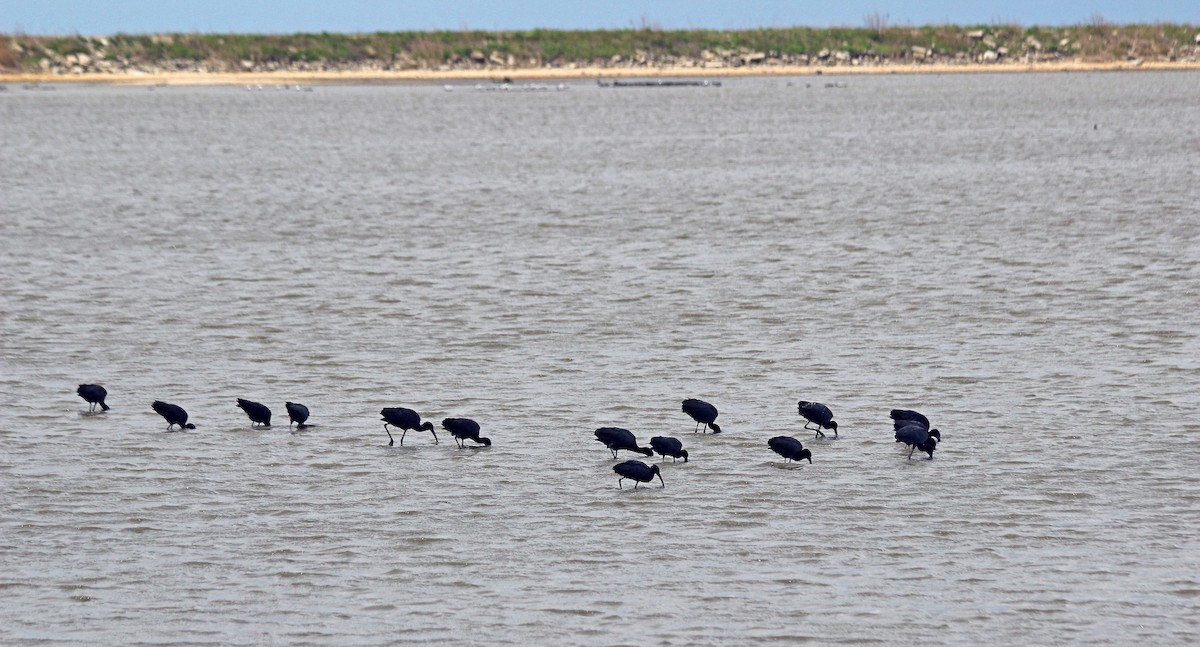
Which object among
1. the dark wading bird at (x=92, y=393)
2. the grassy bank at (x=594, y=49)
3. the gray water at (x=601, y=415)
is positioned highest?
the dark wading bird at (x=92, y=393)

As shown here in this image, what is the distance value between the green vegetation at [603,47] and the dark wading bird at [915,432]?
4902 inches

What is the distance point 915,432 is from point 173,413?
7131mm

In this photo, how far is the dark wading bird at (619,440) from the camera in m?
13.7

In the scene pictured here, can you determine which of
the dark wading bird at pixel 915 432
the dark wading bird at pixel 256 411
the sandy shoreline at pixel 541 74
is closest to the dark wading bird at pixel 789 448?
the dark wading bird at pixel 915 432

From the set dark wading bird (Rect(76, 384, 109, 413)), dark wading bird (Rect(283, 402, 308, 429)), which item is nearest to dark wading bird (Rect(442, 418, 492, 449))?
dark wading bird (Rect(283, 402, 308, 429))

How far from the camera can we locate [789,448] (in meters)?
13.5

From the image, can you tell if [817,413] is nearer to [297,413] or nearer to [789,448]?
[789,448]

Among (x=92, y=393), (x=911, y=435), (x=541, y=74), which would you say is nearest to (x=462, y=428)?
(x=911, y=435)

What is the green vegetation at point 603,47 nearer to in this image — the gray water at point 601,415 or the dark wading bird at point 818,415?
the gray water at point 601,415

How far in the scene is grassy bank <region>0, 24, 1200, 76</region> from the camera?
136 m

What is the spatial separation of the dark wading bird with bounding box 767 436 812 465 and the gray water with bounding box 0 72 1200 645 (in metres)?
Result: 0.14

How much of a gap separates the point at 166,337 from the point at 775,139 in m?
45.7

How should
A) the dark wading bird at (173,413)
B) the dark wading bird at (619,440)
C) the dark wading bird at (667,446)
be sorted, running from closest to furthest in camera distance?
1. the dark wading bird at (667,446)
2. the dark wading bird at (619,440)
3. the dark wading bird at (173,413)

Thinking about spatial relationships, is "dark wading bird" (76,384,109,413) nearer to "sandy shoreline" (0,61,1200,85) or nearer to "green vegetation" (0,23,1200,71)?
"sandy shoreline" (0,61,1200,85)
